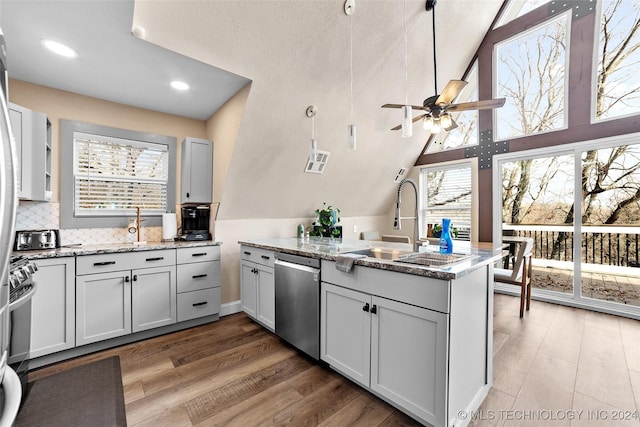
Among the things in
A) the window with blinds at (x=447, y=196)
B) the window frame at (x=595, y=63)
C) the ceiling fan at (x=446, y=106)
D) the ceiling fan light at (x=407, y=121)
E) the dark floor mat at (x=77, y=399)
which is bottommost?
the dark floor mat at (x=77, y=399)

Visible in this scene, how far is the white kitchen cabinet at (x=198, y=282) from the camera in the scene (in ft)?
9.37

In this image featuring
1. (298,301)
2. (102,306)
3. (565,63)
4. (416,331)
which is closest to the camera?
(416,331)

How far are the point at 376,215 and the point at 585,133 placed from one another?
315 cm

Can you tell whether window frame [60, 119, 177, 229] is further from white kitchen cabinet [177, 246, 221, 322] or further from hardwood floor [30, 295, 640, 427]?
hardwood floor [30, 295, 640, 427]

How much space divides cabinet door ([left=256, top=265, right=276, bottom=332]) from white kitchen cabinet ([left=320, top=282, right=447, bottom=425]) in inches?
28.4

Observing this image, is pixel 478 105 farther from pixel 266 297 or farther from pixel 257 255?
pixel 266 297

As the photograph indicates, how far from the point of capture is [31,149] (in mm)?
2285

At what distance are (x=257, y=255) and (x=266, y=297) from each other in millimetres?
434

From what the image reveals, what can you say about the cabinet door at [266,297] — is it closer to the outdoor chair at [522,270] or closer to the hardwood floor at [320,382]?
the hardwood floor at [320,382]

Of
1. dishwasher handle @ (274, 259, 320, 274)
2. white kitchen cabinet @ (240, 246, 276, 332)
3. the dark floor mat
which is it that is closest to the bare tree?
dishwasher handle @ (274, 259, 320, 274)

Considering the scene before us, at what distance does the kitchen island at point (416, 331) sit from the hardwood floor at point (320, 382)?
17cm

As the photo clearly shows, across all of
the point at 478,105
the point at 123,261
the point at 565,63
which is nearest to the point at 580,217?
the point at 565,63

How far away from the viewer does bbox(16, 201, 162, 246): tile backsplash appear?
2537mm

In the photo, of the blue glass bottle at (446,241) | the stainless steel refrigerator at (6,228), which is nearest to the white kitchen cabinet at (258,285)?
the blue glass bottle at (446,241)
